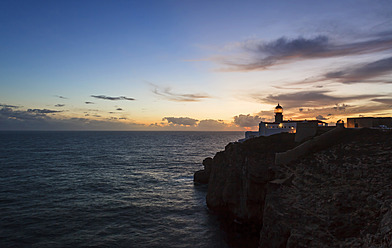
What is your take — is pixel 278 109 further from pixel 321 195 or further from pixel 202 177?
pixel 321 195

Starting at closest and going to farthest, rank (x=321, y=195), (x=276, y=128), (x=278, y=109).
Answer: (x=321, y=195)
(x=276, y=128)
(x=278, y=109)

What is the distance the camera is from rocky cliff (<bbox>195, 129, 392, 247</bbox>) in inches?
592

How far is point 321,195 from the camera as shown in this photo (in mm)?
18984

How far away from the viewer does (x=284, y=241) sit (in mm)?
17750

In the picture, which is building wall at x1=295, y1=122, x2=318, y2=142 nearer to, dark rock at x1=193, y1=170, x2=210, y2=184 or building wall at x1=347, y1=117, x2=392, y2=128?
building wall at x1=347, y1=117, x2=392, y2=128

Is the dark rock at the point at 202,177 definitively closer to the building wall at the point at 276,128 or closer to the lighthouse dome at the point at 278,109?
the building wall at the point at 276,128

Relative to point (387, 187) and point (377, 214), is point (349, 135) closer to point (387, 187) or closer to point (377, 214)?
point (387, 187)

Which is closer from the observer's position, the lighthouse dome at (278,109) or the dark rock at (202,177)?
the dark rock at (202,177)

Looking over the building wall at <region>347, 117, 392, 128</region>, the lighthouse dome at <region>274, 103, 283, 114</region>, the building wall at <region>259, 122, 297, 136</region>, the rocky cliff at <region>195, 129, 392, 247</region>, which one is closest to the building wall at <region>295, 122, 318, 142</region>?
the rocky cliff at <region>195, 129, 392, 247</region>

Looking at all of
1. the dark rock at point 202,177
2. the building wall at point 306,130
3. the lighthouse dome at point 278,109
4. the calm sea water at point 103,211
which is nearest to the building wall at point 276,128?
the lighthouse dome at point 278,109

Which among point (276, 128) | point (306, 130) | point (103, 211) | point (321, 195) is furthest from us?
point (276, 128)

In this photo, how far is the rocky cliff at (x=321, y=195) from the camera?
15.0m

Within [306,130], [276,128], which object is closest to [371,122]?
[306,130]

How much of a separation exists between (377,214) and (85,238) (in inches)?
1102
